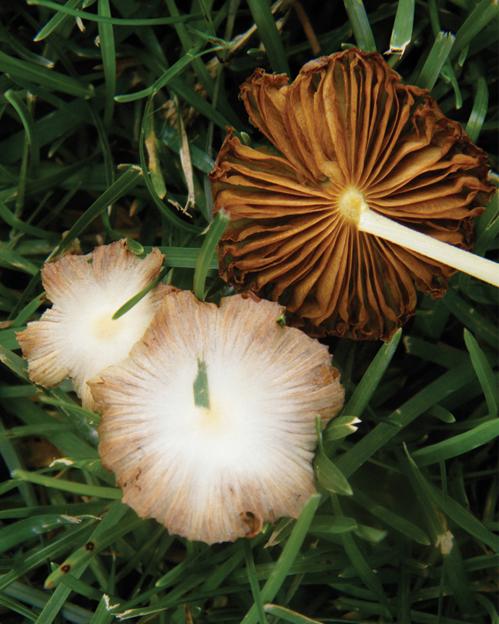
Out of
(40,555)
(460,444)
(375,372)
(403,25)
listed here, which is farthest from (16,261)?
(460,444)

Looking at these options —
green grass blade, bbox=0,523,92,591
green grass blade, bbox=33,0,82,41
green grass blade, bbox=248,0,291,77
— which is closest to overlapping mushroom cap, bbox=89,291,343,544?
green grass blade, bbox=0,523,92,591

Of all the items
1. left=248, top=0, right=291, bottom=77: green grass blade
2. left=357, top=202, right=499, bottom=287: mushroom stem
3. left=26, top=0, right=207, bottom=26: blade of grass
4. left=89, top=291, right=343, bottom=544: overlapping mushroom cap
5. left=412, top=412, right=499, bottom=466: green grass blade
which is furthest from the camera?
left=248, top=0, right=291, bottom=77: green grass blade

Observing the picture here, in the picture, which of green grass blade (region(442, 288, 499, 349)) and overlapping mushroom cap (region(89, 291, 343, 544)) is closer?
overlapping mushroom cap (region(89, 291, 343, 544))

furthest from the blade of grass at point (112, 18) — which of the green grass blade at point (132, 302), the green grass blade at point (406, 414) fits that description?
the green grass blade at point (406, 414)

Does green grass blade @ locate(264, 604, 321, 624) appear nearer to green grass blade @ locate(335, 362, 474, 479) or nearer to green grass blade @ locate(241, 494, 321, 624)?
green grass blade @ locate(241, 494, 321, 624)

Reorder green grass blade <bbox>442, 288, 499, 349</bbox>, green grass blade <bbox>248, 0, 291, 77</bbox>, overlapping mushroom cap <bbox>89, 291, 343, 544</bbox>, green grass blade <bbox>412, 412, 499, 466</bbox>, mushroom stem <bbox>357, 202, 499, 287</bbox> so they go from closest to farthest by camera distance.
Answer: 1. overlapping mushroom cap <bbox>89, 291, 343, 544</bbox>
2. mushroom stem <bbox>357, 202, 499, 287</bbox>
3. green grass blade <bbox>412, 412, 499, 466</bbox>
4. green grass blade <bbox>248, 0, 291, 77</bbox>
5. green grass blade <bbox>442, 288, 499, 349</bbox>

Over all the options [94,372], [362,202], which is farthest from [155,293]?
[362,202]

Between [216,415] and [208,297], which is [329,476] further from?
[208,297]
